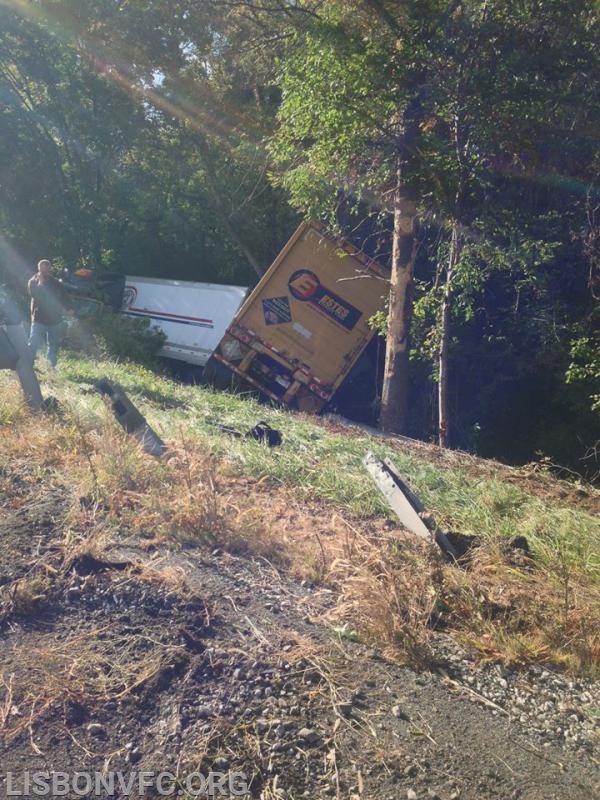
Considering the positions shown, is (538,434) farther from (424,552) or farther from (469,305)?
(424,552)

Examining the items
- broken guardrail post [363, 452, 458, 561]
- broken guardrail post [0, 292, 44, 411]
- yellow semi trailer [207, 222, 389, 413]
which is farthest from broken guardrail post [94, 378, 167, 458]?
yellow semi trailer [207, 222, 389, 413]

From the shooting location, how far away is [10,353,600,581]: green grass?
16.3ft

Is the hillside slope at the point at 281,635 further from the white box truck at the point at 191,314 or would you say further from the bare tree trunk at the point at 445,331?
the white box truck at the point at 191,314

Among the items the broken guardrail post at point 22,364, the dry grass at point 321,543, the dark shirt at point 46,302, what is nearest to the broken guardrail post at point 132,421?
the dry grass at point 321,543

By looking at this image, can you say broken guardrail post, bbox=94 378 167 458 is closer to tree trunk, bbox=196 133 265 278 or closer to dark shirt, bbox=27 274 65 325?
dark shirt, bbox=27 274 65 325

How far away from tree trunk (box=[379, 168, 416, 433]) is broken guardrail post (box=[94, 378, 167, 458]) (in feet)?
24.9

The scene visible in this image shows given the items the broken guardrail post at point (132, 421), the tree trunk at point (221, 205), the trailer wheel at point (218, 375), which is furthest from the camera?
the tree trunk at point (221, 205)

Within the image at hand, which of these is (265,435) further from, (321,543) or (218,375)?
(218,375)

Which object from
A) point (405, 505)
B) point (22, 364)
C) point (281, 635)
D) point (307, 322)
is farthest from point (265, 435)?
point (307, 322)

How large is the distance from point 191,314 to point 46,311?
7641mm

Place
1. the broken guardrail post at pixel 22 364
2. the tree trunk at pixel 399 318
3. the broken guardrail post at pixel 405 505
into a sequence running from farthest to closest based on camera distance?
1. the tree trunk at pixel 399 318
2. the broken guardrail post at pixel 22 364
3. the broken guardrail post at pixel 405 505

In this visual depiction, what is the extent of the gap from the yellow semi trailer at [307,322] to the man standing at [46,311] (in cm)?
468

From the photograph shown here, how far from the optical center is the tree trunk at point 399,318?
498 inches

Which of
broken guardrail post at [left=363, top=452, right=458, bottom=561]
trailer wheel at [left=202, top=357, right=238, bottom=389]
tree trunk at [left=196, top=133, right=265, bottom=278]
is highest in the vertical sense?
tree trunk at [left=196, top=133, right=265, bottom=278]
